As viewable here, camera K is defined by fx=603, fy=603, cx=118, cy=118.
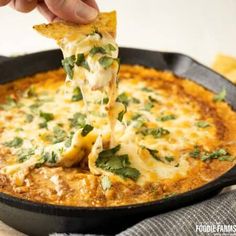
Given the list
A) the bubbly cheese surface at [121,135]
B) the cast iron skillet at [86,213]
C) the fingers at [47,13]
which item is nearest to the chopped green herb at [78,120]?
the bubbly cheese surface at [121,135]

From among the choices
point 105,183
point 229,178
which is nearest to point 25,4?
point 105,183

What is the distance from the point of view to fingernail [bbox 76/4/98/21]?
181 inches

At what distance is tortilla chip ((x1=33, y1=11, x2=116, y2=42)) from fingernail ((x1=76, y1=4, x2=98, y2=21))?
0.07m

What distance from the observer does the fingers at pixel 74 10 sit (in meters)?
4.58

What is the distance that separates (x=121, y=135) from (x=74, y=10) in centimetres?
124

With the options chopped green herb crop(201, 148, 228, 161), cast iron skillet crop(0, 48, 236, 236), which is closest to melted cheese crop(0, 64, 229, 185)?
chopped green herb crop(201, 148, 228, 161)

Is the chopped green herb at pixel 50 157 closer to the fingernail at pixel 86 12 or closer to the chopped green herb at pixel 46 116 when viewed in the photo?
the chopped green herb at pixel 46 116

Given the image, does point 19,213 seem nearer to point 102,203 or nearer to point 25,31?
point 102,203

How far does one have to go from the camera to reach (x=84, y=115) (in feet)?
18.8

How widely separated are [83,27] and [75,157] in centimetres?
103

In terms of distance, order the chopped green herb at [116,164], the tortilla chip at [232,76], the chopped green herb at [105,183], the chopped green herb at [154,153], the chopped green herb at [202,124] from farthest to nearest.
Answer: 1. the tortilla chip at [232,76]
2. the chopped green herb at [202,124]
3. the chopped green herb at [154,153]
4. the chopped green herb at [116,164]
5. the chopped green herb at [105,183]

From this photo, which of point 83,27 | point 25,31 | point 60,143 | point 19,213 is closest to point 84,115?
point 60,143

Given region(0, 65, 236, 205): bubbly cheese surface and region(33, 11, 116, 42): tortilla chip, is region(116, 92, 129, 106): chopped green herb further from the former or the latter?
region(33, 11, 116, 42): tortilla chip

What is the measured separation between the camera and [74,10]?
15.1 feet
